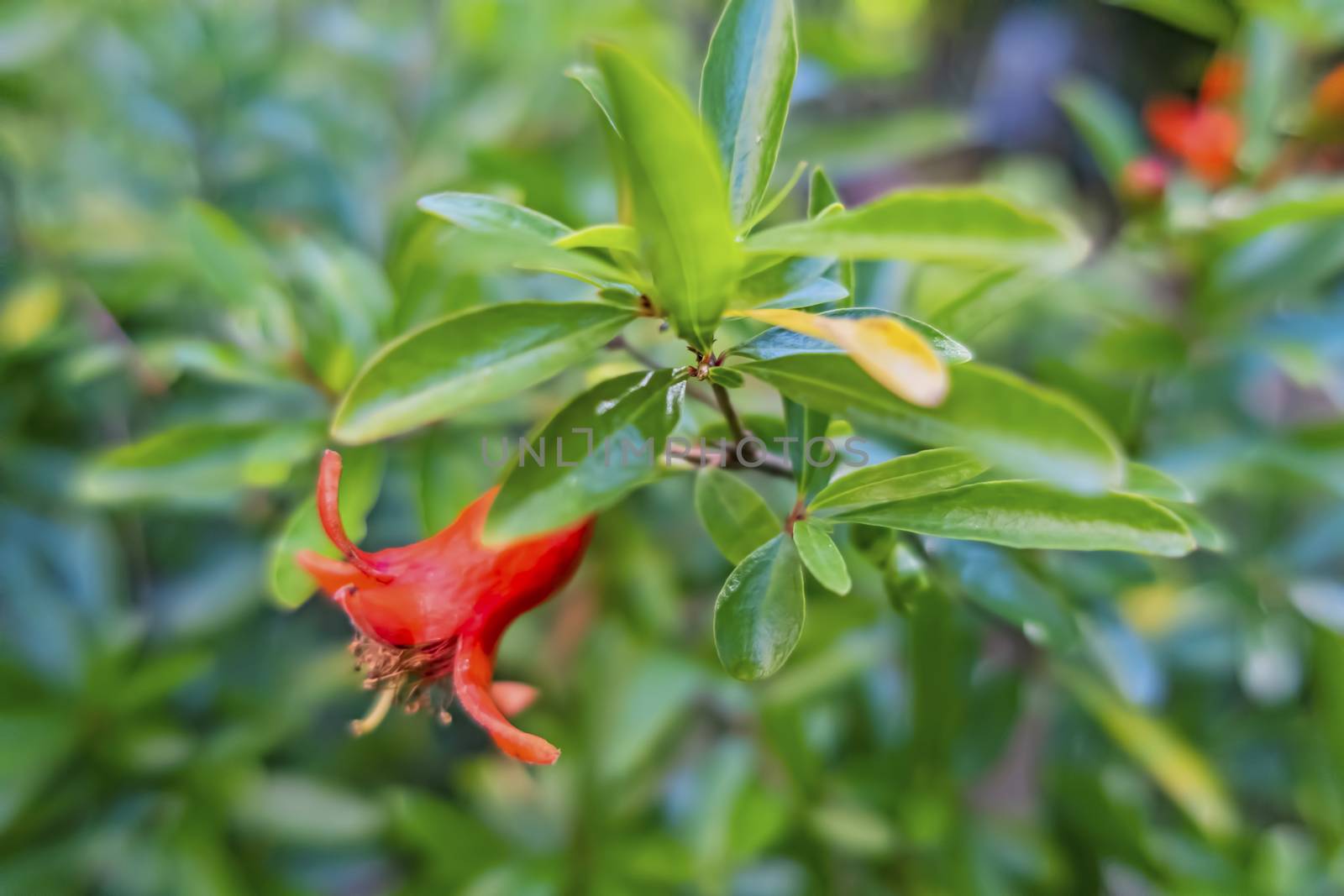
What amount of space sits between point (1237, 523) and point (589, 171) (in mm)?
797

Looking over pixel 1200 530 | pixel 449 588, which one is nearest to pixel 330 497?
pixel 449 588

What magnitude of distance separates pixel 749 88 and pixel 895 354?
0.55ft

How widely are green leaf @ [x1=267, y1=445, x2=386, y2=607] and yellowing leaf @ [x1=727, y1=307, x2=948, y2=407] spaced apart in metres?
0.31

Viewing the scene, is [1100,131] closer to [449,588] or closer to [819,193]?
[819,193]

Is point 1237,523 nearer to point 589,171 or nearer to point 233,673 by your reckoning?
point 589,171

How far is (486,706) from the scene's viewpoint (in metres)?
0.35

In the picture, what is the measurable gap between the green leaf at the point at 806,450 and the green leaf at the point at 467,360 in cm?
9

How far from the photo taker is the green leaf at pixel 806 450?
378 millimetres

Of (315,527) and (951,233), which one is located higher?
(951,233)

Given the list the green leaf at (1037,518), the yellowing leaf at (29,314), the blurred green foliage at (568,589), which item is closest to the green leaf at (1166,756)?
the blurred green foliage at (568,589)

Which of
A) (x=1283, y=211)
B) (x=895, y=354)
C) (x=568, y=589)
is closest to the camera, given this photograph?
(x=895, y=354)

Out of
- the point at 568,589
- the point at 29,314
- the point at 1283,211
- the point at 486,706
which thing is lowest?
the point at 568,589

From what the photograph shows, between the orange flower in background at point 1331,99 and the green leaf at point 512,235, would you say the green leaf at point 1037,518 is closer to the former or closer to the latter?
the green leaf at point 512,235

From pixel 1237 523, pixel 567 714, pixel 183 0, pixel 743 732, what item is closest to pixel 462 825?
pixel 567 714
